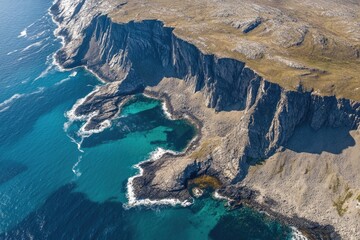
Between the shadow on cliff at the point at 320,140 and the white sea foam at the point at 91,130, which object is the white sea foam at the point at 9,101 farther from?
the shadow on cliff at the point at 320,140

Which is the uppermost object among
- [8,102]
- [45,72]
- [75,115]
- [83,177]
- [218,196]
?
[45,72]

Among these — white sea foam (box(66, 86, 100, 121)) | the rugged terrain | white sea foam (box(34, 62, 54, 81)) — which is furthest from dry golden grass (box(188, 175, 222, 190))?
white sea foam (box(34, 62, 54, 81))

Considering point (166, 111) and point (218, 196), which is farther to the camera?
point (166, 111)

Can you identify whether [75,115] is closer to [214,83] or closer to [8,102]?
[8,102]

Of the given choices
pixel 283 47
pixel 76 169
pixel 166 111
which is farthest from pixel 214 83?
pixel 76 169

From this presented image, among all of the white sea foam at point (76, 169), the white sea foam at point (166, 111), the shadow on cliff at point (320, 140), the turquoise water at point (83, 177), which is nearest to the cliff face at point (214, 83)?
the shadow on cliff at point (320, 140)

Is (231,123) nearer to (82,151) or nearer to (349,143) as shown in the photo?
(349,143)

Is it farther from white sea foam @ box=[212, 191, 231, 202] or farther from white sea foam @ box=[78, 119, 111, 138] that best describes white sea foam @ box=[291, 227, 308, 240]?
white sea foam @ box=[78, 119, 111, 138]

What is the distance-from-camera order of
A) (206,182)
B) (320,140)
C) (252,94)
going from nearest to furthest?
(206,182) < (320,140) < (252,94)

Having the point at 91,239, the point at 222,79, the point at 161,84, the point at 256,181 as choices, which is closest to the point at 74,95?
the point at 161,84
